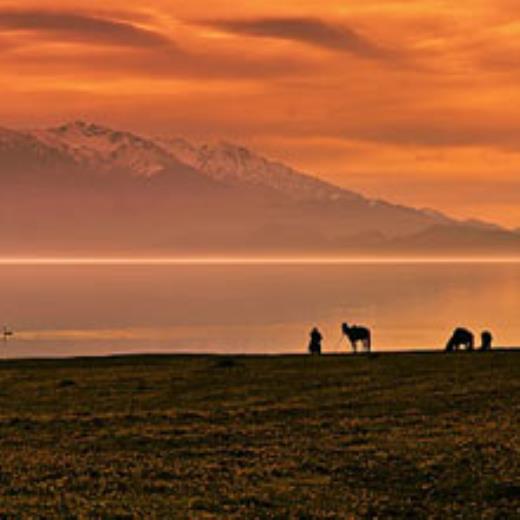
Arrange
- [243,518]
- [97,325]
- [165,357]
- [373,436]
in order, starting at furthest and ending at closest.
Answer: [97,325] < [165,357] < [373,436] < [243,518]

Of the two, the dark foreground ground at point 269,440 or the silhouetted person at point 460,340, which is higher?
the silhouetted person at point 460,340

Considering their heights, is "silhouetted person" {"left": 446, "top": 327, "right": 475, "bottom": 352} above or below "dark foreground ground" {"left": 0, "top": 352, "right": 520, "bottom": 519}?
above

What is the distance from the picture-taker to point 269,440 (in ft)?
105

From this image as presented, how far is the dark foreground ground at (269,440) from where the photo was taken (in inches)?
930

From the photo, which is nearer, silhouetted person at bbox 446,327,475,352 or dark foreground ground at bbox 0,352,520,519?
dark foreground ground at bbox 0,352,520,519

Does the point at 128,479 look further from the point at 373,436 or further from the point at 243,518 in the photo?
the point at 373,436

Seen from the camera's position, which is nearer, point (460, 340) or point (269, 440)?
point (269, 440)

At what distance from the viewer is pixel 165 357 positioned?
61.5 metres

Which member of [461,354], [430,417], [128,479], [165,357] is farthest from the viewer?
[165,357]

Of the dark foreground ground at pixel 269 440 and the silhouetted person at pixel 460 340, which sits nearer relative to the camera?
the dark foreground ground at pixel 269 440

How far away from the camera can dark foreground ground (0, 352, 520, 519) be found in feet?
77.5

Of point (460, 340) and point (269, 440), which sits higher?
point (460, 340)

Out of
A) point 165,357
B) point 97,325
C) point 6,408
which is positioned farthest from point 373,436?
point 97,325

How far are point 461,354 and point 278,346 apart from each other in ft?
292
